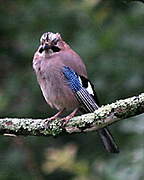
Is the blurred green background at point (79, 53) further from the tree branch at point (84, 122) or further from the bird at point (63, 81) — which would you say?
the tree branch at point (84, 122)

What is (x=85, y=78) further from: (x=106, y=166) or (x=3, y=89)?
(x=3, y=89)

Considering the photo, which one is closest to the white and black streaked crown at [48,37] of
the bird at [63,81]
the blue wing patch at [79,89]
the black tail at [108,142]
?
the bird at [63,81]

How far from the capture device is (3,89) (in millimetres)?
7453

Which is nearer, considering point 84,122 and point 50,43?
point 84,122

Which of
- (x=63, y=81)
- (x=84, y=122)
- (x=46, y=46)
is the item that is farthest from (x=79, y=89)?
(x=84, y=122)

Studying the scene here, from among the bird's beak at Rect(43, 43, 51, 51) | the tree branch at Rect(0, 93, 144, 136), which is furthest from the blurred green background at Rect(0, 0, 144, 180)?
the tree branch at Rect(0, 93, 144, 136)

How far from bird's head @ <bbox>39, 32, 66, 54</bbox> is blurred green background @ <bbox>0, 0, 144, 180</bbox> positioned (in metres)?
0.80

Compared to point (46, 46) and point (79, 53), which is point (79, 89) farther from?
point (79, 53)

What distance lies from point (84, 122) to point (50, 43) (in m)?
1.17

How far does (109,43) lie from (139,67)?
394mm

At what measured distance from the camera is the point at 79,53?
7.21 meters

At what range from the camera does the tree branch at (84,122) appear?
4695mm

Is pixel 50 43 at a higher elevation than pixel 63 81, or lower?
higher

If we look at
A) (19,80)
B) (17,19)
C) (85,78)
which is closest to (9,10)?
(17,19)
